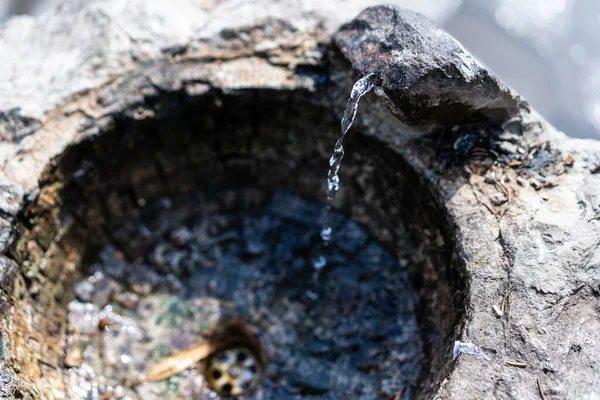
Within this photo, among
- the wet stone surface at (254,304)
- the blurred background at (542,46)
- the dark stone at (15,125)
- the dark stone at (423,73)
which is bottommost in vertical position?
the wet stone surface at (254,304)

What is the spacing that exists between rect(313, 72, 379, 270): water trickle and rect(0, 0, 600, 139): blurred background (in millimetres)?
2291

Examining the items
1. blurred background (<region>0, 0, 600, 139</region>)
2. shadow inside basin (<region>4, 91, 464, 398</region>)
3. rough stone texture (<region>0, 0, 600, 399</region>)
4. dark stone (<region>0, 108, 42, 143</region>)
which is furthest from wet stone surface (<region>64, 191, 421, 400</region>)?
blurred background (<region>0, 0, 600, 139</region>)

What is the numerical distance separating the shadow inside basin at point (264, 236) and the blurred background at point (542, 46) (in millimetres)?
2268

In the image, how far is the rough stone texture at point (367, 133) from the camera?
2.12m

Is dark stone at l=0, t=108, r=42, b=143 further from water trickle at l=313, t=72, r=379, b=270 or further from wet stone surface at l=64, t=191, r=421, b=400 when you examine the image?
water trickle at l=313, t=72, r=379, b=270

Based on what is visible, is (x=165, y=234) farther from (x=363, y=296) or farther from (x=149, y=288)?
(x=363, y=296)

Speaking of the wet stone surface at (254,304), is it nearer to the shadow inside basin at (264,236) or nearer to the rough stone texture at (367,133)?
the shadow inside basin at (264,236)

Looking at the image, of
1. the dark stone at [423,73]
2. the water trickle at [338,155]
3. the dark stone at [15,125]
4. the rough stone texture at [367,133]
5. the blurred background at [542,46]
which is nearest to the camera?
the rough stone texture at [367,133]

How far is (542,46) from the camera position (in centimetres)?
473

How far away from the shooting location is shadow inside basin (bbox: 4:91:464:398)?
8.73 feet

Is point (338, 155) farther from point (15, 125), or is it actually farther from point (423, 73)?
point (15, 125)

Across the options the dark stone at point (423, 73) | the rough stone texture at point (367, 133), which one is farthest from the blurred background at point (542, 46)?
the dark stone at point (423, 73)

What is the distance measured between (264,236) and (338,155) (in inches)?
29.8

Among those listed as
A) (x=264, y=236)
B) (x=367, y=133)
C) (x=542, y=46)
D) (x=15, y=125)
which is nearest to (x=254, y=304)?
(x=264, y=236)
